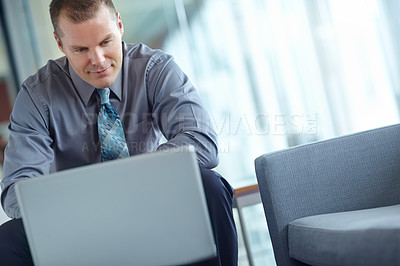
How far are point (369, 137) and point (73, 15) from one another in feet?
3.24

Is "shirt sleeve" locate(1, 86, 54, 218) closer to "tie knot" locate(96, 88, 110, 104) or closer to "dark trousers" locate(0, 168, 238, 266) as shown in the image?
"dark trousers" locate(0, 168, 238, 266)

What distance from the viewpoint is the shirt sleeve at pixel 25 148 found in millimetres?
1484

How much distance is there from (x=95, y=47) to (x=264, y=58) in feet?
10.2

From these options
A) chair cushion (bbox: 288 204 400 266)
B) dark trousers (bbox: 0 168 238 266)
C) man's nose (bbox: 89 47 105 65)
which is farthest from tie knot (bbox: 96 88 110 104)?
chair cushion (bbox: 288 204 400 266)

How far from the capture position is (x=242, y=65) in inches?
185

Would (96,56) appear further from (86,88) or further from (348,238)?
(348,238)

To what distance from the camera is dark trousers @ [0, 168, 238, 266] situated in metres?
1.33

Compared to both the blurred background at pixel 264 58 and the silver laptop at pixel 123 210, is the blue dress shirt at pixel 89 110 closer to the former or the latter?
the silver laptop at pixel 123 210

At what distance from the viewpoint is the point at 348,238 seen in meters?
1.23

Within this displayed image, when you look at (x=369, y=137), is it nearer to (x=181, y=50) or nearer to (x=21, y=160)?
(x=21, y=160)

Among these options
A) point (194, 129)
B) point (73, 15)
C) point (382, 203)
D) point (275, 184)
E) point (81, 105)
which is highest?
point (73, 15)

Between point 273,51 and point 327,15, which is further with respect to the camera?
point 273,51

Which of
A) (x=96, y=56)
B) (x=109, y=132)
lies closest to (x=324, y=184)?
(x=109, y=132)

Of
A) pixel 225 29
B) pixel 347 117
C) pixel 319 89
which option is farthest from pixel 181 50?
pixel 347 117
